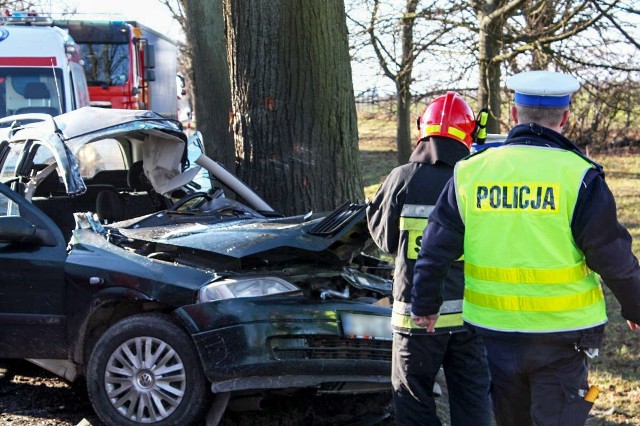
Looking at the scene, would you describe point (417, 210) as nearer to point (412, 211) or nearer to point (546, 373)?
point (412, 211)

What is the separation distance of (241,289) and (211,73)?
8.03 meters

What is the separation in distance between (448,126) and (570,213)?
3.68ft

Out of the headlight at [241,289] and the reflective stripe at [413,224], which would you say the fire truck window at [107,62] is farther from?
the reflective stripe at [413,224]

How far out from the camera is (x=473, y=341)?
415 cm

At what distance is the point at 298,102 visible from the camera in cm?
653

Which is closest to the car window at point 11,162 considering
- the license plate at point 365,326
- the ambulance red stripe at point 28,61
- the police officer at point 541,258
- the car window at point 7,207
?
the car window at point 7,207

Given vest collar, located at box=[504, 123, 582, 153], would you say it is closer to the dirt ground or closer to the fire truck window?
the dirt ground

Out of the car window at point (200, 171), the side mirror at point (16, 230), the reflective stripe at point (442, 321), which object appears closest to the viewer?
the reflective stripe at point (442, 321)

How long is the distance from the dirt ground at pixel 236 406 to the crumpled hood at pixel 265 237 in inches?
32.1

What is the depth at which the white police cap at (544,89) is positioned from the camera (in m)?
3.25


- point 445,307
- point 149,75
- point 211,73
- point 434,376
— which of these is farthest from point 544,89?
point 149,75

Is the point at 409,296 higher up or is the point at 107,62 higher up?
the point at 107,62

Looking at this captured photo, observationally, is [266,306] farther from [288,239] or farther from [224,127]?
[224,127]

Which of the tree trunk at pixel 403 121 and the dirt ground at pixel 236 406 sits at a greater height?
the tree trunk at pixel 403 121
